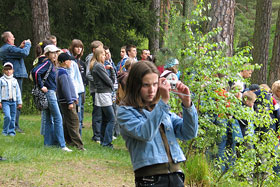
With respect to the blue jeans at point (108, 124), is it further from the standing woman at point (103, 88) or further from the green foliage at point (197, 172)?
the green foliage at point (197, 172)

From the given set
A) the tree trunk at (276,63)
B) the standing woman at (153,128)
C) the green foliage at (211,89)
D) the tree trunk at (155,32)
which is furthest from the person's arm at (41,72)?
the tree trunk at (276,63)

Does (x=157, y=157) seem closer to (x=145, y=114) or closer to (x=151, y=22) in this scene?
(x=145, y=114)

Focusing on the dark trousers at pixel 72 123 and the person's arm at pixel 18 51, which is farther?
the person's arm at pixel 18 51

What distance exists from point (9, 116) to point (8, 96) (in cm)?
48

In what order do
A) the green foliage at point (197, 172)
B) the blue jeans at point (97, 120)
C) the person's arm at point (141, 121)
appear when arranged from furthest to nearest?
the blue jeans at point (97, 120) < the green foliage at point (197, 172) < the person's arm at point (141, 121)

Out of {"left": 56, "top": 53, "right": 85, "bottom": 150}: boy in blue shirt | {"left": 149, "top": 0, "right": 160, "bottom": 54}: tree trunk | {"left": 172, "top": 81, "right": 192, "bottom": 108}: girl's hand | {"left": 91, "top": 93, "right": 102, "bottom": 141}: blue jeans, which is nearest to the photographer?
{"left": 172, "top": 81, "right": 192, "bottom": 108}: girl's hand

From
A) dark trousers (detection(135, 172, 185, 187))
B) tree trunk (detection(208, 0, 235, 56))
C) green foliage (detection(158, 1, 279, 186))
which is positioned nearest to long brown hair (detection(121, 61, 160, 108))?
dark trousers (detection(135, 172, 185, 187))

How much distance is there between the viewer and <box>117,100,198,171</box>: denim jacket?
287 centimetres

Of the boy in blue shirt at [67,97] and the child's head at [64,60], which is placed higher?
the child's head at [64,60]

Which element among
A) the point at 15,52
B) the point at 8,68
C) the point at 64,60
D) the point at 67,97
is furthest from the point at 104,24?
the point at 67,97

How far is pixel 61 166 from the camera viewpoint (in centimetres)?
632

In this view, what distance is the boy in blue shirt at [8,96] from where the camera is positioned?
924cm

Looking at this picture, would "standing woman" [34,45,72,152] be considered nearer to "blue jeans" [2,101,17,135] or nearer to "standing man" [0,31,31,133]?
"blue jeans" [2,101,17,135]

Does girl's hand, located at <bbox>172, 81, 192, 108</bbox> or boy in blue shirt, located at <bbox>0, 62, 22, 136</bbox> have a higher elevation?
girl's hand, located at <bbox>172, 81, 192, 108</bbox>
